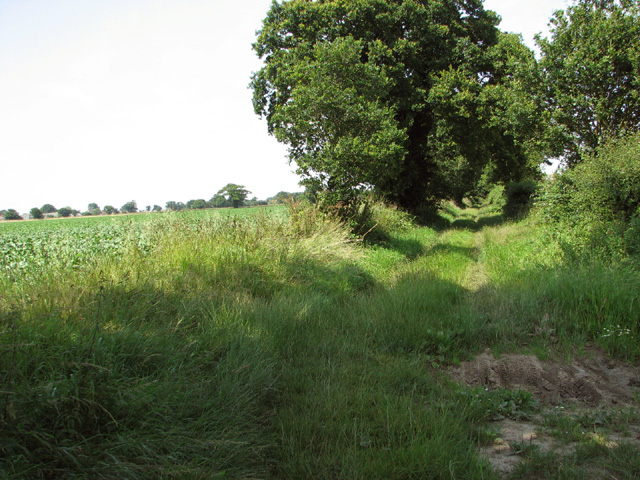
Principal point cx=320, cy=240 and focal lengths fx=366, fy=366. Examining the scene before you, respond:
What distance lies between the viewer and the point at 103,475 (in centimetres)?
193

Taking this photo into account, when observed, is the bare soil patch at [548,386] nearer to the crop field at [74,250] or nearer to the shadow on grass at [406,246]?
the crop field at [74,250]

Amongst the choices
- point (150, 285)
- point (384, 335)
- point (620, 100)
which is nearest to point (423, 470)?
point (384, 335)

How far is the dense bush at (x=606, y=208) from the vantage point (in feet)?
24.0

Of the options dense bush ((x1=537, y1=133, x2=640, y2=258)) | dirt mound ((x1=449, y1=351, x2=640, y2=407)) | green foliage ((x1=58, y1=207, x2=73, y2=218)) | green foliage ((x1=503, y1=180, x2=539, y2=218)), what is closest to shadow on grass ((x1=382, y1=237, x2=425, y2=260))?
dense bush ((x1=537, y1=133, x2=640, y2=258))

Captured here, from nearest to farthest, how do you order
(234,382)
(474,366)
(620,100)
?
(234,382) < (474,366) < (620,100)

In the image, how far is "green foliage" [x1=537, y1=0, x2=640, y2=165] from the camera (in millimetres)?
12734

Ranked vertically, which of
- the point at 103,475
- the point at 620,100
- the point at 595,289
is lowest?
the point at 103,475

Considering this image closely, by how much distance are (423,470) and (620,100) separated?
16097 mm

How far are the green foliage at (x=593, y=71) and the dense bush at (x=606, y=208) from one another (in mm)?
4371

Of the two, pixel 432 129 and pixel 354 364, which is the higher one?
pixel 432 129

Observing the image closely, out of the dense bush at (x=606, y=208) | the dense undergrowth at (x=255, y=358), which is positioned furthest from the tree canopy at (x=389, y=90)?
the dense undergrowth at (x=255, y=358)

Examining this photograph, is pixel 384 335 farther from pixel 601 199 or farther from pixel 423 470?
pixel 601 199

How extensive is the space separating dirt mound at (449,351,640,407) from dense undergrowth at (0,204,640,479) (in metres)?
0.26

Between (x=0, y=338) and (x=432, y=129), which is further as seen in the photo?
(x=432, y=129)
